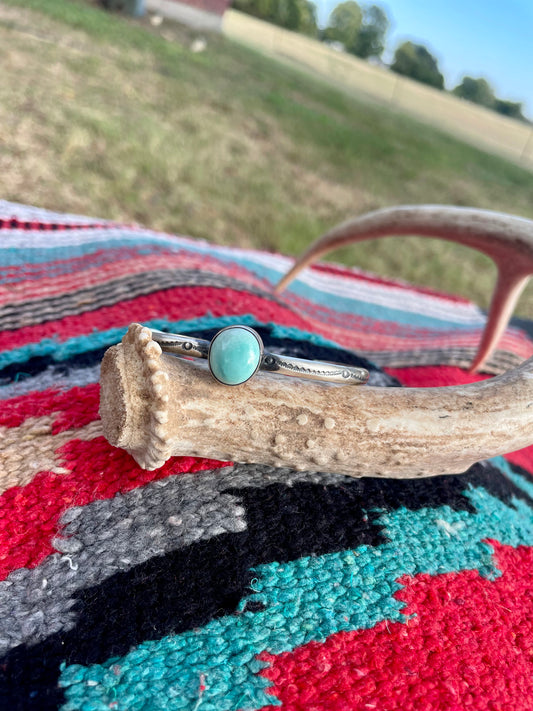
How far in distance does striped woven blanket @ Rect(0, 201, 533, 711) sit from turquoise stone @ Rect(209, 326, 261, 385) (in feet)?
0.51

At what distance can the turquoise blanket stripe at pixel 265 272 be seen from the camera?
1310 millimetres

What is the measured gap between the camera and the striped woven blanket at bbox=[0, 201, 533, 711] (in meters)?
0.50

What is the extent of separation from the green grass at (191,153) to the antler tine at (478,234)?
1429 millimetres

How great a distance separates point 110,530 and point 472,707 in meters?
0.38

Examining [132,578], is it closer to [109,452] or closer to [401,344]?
[109,452]

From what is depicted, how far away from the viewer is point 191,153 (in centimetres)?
316

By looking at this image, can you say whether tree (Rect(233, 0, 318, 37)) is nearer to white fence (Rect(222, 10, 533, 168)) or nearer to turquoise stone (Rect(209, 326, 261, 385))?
white fence (Rect(222, 10, 533, 168))

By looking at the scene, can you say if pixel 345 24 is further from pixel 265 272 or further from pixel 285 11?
pixel 265 272

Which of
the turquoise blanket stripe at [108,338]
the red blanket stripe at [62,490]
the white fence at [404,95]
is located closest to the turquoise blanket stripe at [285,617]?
A: the red blanket stripe at [62,490]

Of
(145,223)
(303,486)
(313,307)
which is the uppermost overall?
(303,486)

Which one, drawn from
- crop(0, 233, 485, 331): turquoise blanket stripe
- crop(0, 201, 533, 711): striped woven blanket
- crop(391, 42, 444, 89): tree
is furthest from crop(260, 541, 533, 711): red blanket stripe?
crop(391, 42, 444, 89): tree

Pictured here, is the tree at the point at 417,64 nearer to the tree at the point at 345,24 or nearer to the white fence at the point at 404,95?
the white fence at the point at 404,95

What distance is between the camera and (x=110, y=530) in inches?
24.1

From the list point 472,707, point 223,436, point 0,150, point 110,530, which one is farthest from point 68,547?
point 0,150
